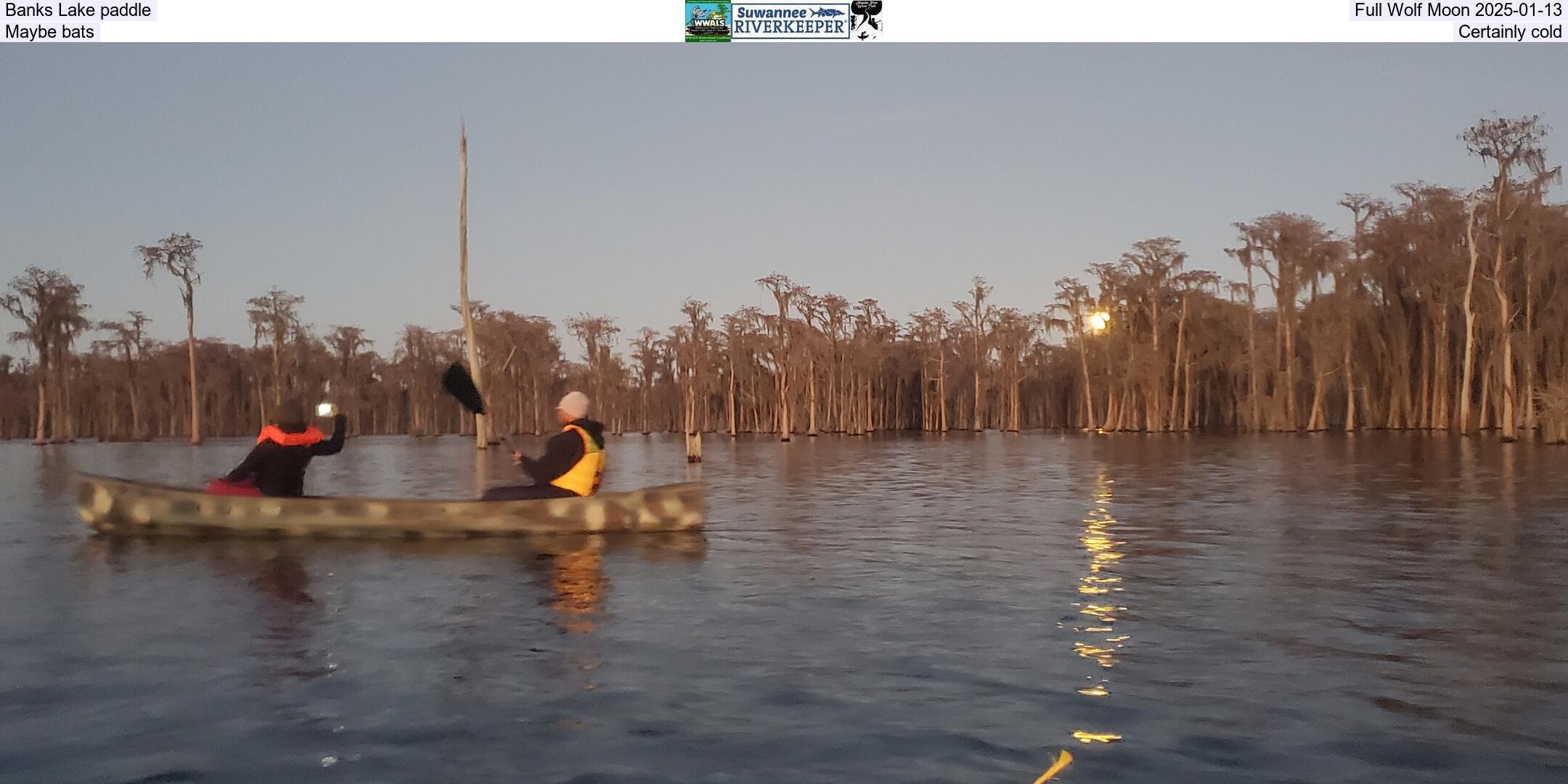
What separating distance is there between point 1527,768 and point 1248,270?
8070 cm

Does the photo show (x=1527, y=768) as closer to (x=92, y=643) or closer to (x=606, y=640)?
(x=606, y=640)

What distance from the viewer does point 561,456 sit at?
55.7 feet

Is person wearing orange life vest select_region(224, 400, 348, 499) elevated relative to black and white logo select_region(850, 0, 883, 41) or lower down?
lower down

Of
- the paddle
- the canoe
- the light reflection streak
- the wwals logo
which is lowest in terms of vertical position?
the light reflection streak

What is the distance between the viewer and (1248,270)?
268 ft

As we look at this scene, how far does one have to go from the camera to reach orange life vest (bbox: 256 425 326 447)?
17344 mm

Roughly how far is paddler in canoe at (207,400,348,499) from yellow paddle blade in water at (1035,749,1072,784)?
1323 centimetres

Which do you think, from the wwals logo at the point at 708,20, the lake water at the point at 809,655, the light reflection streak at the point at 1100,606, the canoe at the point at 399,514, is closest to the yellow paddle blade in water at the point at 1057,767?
the lake water at the point at 809,655

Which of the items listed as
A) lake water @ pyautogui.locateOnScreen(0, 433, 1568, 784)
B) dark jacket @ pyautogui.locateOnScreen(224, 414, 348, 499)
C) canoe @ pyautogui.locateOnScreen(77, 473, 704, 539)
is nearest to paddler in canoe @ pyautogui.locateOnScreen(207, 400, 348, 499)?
dark jacket @ pyautogui.locateOnScreen(224, 414, 348, 499)

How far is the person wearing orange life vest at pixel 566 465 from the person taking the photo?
16781 mm

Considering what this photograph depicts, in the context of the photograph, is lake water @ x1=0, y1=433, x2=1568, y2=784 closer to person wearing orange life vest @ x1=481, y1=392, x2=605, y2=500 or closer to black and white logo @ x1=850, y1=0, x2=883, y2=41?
person wearing orange life vest @ x1=481, y1=392, x2=605, y2=500

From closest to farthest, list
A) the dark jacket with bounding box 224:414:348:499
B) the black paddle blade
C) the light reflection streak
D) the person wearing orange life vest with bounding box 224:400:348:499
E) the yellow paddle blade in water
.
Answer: the yellow paddle blade in water, the light reflection streak, the person wearing orange life vest with bounding box 224:400:348:499, the dark jacket with bounding box 224:414:348:499, the black paddle blade

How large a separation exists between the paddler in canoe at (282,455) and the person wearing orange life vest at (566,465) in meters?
2.52

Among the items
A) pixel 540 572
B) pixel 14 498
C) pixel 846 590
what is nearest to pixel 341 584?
pixel 540 572
